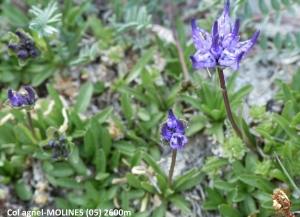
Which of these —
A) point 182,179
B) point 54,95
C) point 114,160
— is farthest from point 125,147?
point 54,95

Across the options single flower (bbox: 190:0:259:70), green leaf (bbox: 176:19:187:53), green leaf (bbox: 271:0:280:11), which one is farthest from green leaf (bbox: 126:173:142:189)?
green leaf (bbox: 271:0:280:11)

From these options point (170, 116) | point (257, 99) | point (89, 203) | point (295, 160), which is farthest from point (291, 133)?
point (89, 203)

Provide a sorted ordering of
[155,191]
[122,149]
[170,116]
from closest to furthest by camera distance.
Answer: [170,116] < [155,191] < [122,149]

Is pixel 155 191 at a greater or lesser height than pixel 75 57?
lesser

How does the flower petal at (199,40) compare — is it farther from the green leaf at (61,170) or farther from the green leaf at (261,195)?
the green leaf at (61,170)

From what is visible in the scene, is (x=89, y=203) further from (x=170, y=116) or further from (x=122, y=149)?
(x=170, y=116)

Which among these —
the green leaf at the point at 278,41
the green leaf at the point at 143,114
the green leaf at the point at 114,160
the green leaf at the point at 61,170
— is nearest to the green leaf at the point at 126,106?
the green leaf at the point at 143,114
